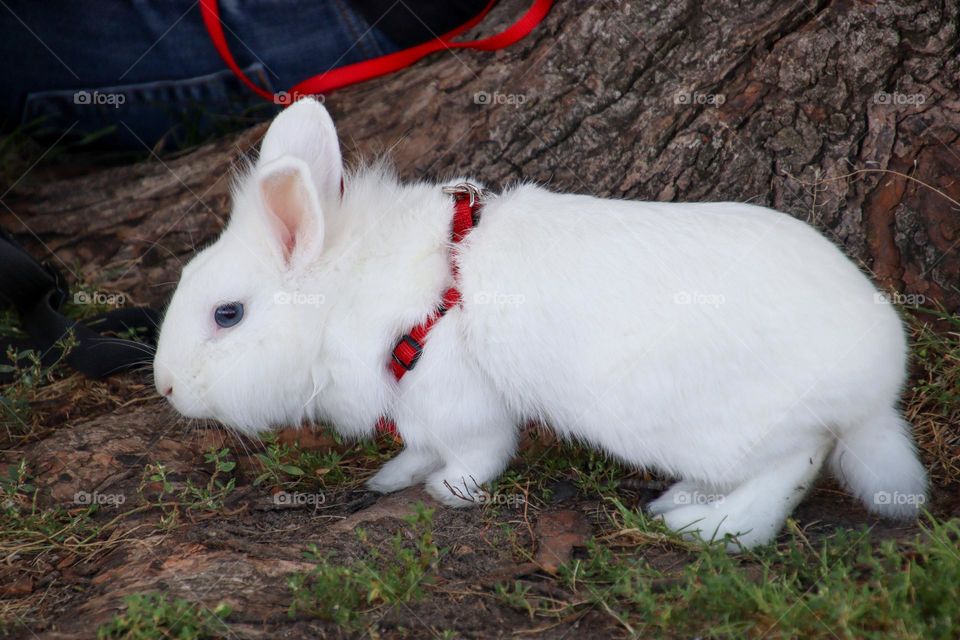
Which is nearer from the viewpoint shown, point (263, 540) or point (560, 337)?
point (560, 337)

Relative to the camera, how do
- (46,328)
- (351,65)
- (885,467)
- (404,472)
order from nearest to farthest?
(885,467) → (404,472) → (46,328) → (351,65)

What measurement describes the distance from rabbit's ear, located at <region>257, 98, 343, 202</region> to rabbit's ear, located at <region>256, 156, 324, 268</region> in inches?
6.0

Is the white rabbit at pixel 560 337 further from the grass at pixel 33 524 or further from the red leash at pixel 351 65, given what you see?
the red leash at pixel 351 65

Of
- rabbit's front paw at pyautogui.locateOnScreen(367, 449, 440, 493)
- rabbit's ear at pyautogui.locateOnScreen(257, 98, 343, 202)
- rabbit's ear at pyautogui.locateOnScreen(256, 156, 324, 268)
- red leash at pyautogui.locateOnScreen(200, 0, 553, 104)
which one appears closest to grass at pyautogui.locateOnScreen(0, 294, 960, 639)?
rabbit's front paw at pyautogui.locateOnScreen(367, 449, 440, 493)

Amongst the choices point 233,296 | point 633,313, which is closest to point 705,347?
point 633,313

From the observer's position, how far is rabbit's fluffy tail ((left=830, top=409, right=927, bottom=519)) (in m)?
2.72

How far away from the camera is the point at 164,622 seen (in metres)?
2.28

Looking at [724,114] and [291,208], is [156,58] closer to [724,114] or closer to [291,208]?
[291,208]

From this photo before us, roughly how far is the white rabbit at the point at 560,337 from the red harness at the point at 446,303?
28mm

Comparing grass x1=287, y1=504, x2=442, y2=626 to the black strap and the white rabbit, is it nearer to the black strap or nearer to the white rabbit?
the white rabbit

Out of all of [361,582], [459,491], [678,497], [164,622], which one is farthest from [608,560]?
[164,622]

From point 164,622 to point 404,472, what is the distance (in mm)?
1089

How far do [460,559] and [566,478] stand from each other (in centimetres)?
63

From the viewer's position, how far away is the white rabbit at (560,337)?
8.37 ft
